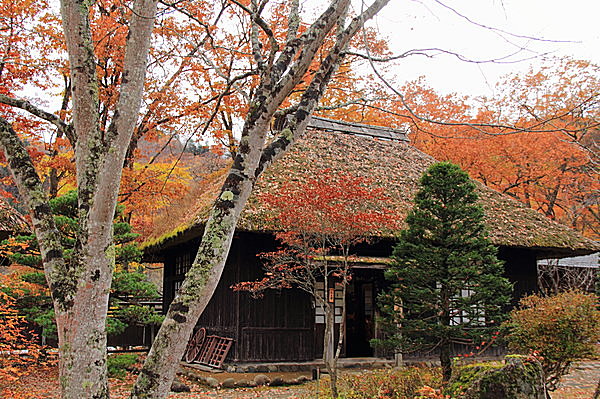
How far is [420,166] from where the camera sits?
1476cm

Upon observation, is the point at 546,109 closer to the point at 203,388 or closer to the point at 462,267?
the point at 462,267

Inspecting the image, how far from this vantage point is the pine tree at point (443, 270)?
348 inches

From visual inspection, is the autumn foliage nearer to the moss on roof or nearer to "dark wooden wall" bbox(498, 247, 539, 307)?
the moss on roof

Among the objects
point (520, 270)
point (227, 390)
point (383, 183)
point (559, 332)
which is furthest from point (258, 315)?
point (520, 270)

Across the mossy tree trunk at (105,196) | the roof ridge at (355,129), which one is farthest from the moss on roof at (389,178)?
the mossy tree trunk at (105,196)

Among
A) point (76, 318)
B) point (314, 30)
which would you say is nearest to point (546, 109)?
point (314, 30)

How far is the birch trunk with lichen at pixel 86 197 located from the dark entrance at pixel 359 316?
33.3 feet

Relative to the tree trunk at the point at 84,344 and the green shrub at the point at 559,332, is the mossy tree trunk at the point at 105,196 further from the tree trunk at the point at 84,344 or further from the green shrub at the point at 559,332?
the green shrub at the point at 559,332

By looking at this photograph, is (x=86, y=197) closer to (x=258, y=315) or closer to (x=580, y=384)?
(x=258, y=315)

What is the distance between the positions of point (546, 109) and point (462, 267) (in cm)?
1347

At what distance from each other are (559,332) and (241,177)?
257 inches

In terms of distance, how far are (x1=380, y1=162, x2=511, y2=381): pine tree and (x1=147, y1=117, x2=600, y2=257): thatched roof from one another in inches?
106

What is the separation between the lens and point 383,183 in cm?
1290

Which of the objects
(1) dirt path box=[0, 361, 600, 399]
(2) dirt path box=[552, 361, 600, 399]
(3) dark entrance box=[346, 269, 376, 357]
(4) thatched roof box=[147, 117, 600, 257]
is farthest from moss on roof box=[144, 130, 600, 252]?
(1) dirt path box=[0, 361, 600, 399]
